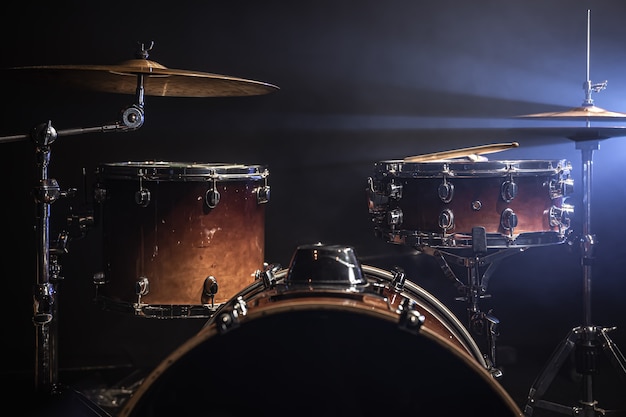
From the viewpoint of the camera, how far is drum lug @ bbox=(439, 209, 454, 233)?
3182 mm

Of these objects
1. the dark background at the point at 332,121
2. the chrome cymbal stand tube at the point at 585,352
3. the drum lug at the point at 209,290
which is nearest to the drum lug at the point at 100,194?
the drum lug at the point at 209,290

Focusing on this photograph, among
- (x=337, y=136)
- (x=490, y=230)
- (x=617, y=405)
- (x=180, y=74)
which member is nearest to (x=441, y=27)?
(x=337, y=136)

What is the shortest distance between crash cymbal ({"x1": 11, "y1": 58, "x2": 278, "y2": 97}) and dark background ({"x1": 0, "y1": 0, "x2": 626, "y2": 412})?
586 millimetres

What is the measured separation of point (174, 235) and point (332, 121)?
132cm

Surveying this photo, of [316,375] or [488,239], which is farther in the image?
[488,239]

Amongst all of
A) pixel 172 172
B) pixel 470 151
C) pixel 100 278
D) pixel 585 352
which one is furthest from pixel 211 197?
pixel 585 352

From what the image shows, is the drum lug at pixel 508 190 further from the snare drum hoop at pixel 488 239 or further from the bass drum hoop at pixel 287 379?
the bass drum hoop at pixel 287 379

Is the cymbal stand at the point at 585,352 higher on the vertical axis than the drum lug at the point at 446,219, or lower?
lower

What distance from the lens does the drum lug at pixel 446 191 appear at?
10.4 feet

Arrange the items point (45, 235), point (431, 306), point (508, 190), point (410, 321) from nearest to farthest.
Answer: point (410, 321), point (431, 306), point (45, 235), point (508, 190)

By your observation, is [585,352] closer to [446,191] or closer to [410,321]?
[446,191]

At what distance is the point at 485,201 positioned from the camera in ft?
10.5

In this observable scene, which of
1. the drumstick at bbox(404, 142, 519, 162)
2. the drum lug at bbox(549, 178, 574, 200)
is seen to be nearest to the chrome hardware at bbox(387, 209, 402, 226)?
the drumstick at bbox(404, 142, 519, 162)

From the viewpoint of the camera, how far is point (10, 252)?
390cm
